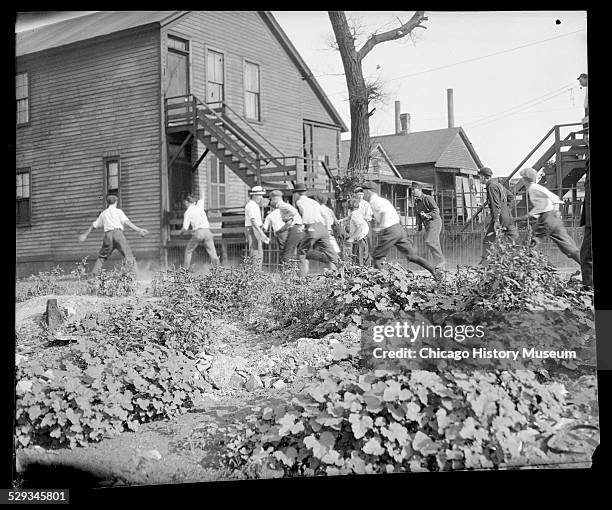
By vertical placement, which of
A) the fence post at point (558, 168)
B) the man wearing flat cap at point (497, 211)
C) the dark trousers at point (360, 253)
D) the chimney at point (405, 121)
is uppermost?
the chimney at point (405, 121)

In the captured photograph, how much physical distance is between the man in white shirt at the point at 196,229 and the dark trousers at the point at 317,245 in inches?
29.5

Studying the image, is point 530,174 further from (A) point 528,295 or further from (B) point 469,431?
(B) point 469,431

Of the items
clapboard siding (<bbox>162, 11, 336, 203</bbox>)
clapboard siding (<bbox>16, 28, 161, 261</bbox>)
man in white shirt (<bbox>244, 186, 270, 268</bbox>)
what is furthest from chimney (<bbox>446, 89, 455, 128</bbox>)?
clapboard siding (<bbox>16, 28, 161, 261</bbox>)

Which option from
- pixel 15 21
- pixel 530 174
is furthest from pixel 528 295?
pixel 15 21

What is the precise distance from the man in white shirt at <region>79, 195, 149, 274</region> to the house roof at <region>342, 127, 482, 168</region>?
6.43 ft

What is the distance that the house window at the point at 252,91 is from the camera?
587cm

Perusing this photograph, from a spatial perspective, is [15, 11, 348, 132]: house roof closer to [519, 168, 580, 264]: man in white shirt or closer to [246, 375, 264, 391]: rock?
[519, 168, 580, 264]: man in white shirt

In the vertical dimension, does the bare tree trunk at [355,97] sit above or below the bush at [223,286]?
above

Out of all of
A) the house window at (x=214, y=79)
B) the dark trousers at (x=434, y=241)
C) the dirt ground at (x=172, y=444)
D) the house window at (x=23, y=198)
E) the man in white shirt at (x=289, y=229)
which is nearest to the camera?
the dirt ground at (x=172, y=444)

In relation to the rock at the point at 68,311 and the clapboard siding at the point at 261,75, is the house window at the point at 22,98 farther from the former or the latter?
the rock at the point at 68,311

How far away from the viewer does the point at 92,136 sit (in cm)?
525

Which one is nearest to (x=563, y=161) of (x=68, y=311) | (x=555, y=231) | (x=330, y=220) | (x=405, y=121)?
(x=555, y=231)

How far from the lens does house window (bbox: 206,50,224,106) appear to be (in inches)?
219

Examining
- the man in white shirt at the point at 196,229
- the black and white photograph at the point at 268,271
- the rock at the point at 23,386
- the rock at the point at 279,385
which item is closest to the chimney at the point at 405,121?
the black and white photograph at the point at 268,271
